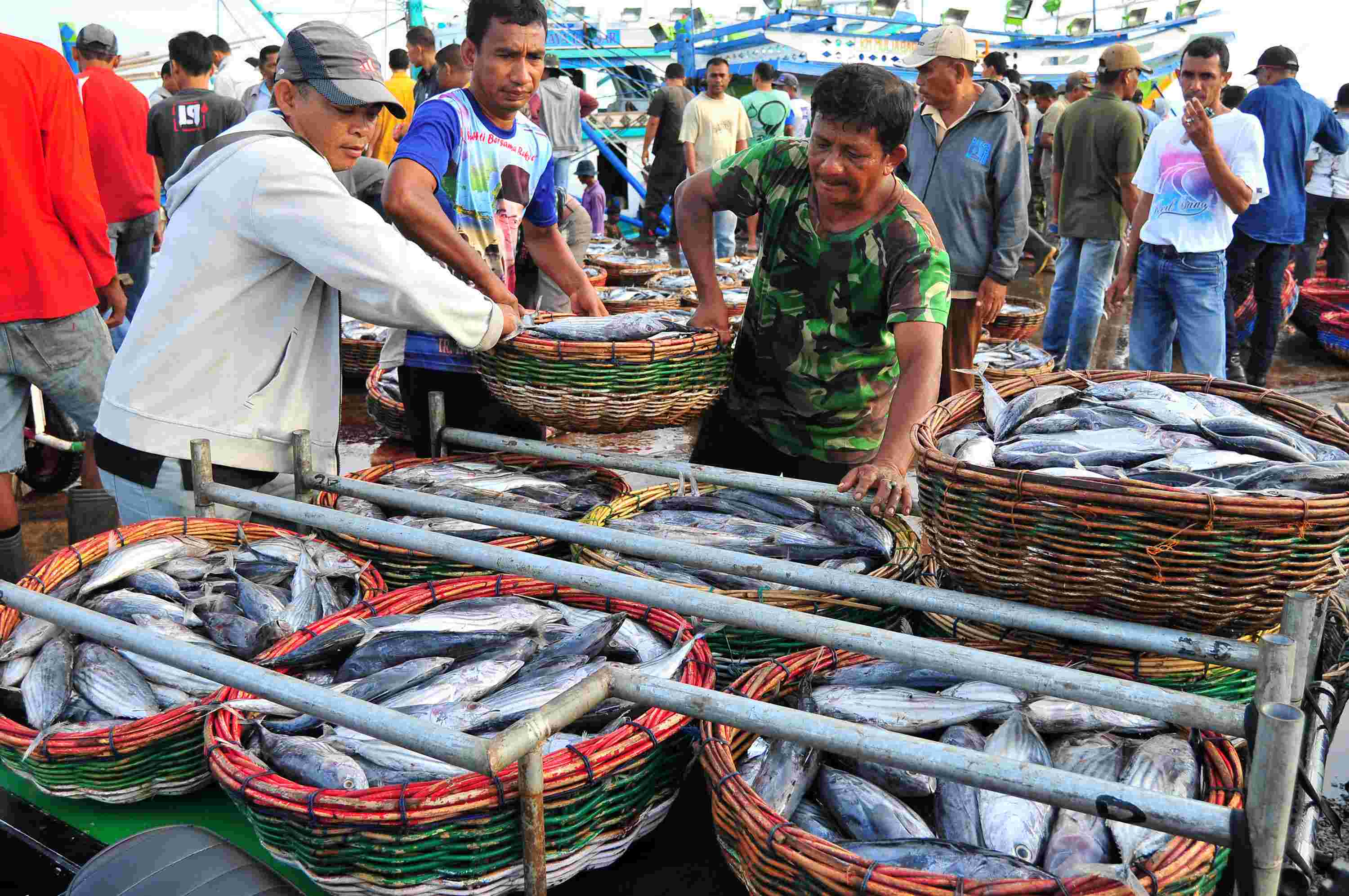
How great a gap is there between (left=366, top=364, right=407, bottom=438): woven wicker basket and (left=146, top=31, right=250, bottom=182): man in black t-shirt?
2.71 meters

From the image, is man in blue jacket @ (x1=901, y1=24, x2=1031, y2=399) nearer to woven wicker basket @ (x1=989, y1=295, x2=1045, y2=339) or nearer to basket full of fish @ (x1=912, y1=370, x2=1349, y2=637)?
woven wicker basket @ (x1=989, y1=295, x2=1045, y2=339)

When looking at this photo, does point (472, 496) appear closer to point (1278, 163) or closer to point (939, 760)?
point (939, 760)

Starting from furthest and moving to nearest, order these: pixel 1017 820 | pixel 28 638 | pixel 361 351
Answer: pixel 361 351
pixel 28 638
pixel 1017 820

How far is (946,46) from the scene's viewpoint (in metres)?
5.16

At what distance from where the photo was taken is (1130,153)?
264 inches

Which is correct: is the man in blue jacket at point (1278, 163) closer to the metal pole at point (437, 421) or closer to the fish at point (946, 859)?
the metal pole at point (437, 421)

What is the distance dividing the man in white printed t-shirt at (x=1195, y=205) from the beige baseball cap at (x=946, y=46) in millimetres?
1187

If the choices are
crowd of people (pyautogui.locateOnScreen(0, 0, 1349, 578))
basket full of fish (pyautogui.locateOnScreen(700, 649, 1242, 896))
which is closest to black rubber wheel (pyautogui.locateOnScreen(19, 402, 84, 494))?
crowd of people (pyautogui.locateOnScreen(0, 0, 1349, 578))

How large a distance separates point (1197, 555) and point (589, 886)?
1202mm

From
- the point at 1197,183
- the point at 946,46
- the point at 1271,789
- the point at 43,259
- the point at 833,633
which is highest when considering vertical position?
the point at 946,46

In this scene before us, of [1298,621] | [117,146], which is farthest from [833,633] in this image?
[117,146]

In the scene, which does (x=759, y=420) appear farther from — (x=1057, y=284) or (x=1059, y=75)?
(x=1059, y=75)

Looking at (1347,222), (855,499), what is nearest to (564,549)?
(855,499)

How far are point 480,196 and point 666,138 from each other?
10.9 metres
